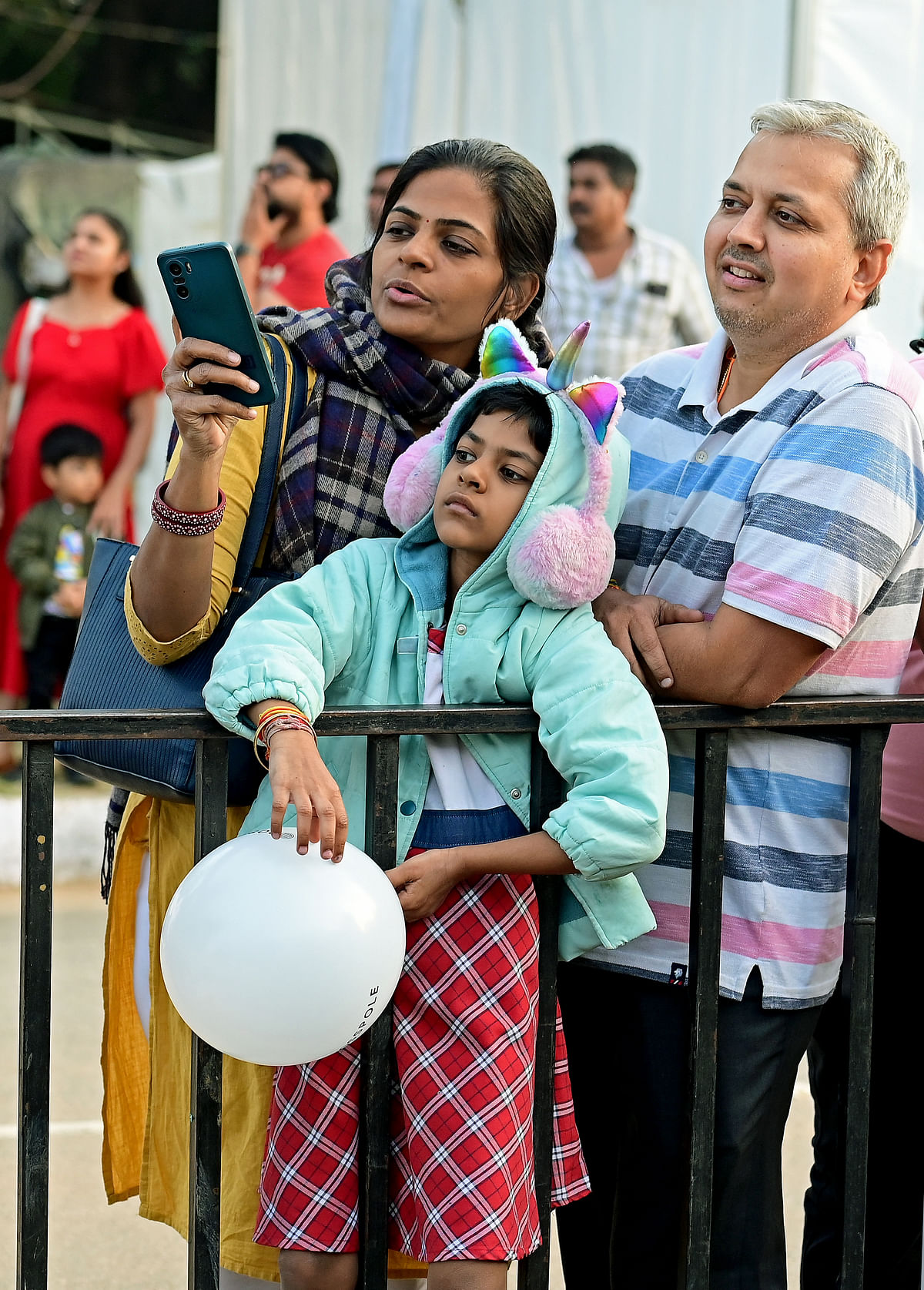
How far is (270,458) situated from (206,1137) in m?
0.93

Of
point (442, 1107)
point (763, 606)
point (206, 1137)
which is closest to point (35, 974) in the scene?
point (206, 1137)

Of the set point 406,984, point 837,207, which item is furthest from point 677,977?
point 837,207

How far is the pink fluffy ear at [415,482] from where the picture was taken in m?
2.19

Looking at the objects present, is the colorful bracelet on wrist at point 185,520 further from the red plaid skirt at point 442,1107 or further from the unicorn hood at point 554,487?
the red plaid skirt at point 442,1107

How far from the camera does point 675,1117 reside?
2.34 m

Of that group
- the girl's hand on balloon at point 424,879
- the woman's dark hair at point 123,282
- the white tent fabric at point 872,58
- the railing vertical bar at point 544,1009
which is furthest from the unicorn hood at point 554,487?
the woman's dark hair at point 123,282

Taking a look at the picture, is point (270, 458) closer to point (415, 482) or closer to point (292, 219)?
point (415, 482)

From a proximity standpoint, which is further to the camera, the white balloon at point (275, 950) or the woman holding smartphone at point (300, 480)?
the woman holding smartphone at point (300, 480)

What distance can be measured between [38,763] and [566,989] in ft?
3.05

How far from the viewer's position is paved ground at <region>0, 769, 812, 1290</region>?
3.33 meters

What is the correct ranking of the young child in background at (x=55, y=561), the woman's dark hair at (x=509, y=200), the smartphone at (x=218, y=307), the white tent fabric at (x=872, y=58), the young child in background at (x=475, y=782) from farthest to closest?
1. the young child in background at (x=55, y=561)
2. the white tent fabric at (x=872, y=58)
3. the woman's dark hair at (x=509, y=200)
4. the young child in background at (x=475, y=782)
5. the smartphone at (x=218, y=307)

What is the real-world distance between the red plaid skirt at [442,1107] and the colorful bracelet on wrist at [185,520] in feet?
1.93

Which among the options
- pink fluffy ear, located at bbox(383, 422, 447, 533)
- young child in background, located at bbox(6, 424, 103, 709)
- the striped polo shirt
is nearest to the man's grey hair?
the striped polo shirt

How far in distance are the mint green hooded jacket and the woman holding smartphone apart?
0.15 metres
